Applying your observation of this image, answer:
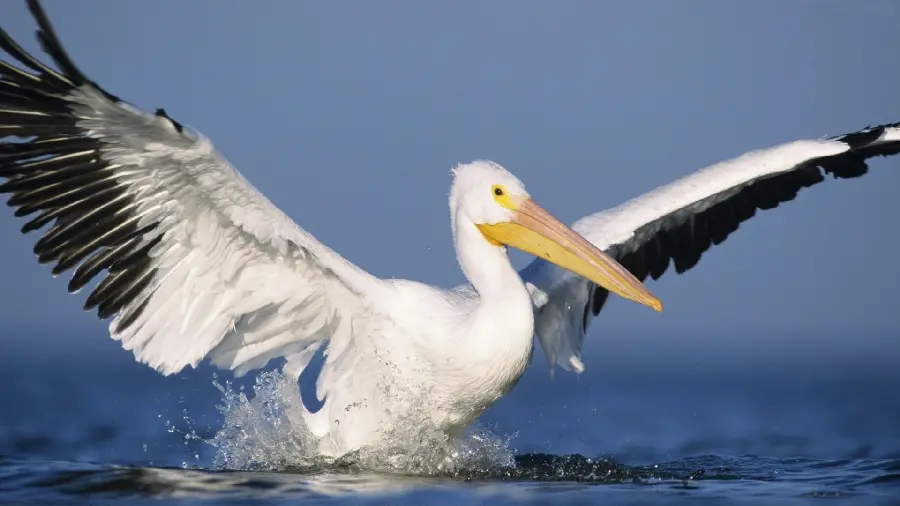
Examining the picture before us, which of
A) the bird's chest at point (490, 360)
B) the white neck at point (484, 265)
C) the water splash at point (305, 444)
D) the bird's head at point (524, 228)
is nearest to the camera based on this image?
the bird's chest at point (490, 360)

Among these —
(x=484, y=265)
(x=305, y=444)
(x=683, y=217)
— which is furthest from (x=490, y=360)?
(x=683, y=217)

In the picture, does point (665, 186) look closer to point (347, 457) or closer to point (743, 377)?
point (347, 457)

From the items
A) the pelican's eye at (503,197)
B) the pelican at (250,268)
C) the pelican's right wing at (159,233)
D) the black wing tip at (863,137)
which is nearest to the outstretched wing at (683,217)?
the black wing tip at (863,137)

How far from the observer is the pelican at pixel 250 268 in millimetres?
8094

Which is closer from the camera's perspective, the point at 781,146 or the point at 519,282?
the point at 519,282

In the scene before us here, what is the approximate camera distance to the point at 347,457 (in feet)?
30.0

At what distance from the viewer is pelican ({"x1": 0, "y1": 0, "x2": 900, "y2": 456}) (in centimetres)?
809

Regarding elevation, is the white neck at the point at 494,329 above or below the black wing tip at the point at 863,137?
below

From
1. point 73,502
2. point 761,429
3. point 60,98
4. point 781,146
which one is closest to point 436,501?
point 73,502

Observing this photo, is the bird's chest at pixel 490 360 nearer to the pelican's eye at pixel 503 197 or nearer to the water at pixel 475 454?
the water at pixel 475 454

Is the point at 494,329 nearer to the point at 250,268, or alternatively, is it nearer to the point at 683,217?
the point at 250,268

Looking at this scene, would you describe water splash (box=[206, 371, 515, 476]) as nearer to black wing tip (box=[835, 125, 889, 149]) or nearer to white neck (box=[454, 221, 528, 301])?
white neck (box=[454, 221, 528, 301])

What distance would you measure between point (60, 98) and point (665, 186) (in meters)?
4.30

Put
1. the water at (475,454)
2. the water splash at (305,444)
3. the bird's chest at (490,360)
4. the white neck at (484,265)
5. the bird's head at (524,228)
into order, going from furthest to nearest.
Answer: the water splash at (305,444)
the bird's head at (524,228)
the white neck at (484,265)
the bird's chest at (490,360)
the water at (475,454)
